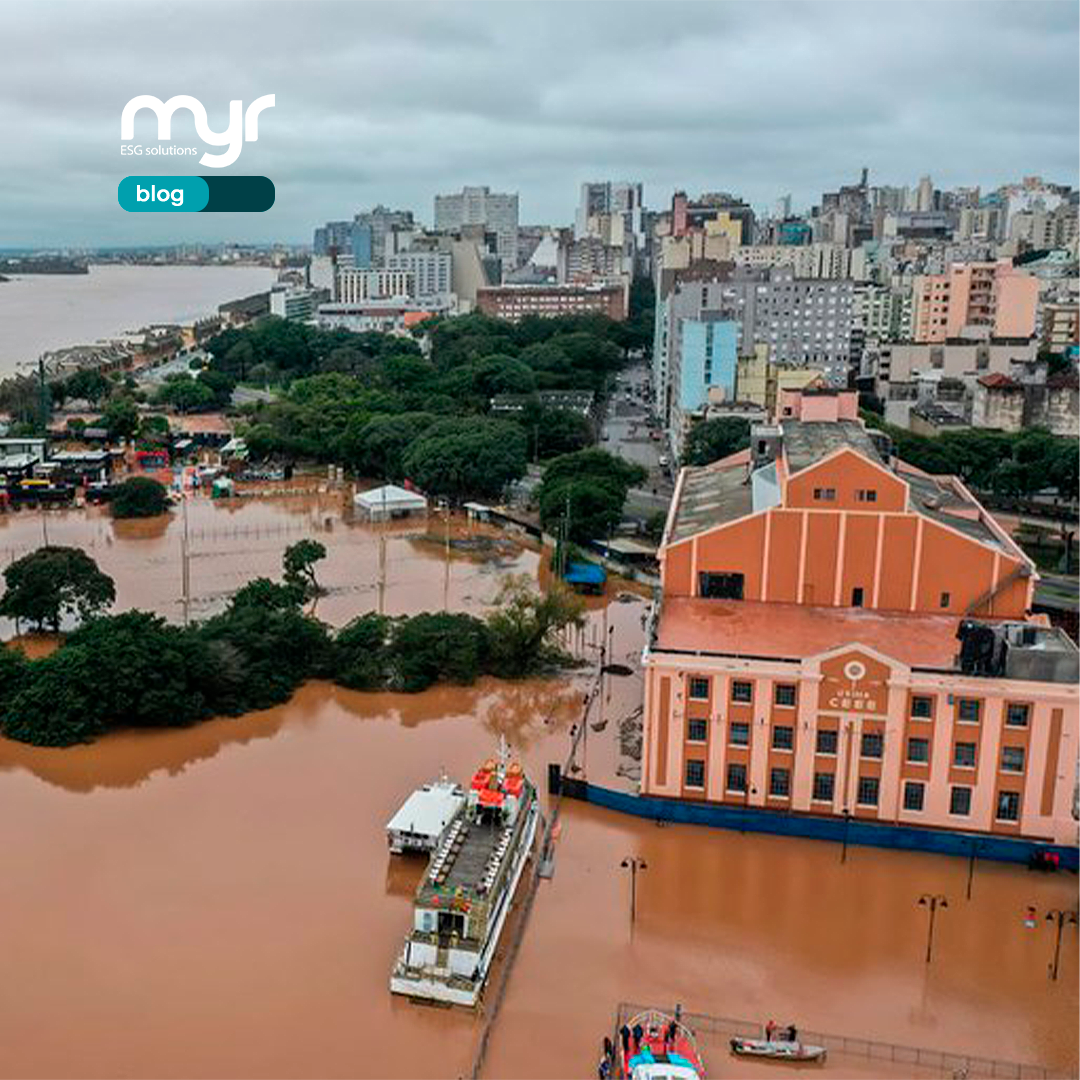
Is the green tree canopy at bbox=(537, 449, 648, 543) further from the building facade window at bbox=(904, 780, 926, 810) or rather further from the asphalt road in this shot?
the building facade window at bbox=(904, 780, 926, 810)

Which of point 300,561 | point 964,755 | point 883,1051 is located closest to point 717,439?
point 300,561

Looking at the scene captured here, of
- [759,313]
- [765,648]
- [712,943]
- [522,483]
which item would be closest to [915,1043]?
[712,943]

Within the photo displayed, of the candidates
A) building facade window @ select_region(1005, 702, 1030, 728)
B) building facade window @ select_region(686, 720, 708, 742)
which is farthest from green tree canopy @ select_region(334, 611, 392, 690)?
building facade window @ select_region(1005, 702, 1030, 728)

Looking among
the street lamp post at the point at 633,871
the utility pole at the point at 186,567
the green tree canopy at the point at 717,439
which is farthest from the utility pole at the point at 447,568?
the street lamp post at the point at 633,871

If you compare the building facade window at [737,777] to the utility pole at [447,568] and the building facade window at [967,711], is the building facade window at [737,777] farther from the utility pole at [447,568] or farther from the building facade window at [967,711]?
the utility pole at [447,568]

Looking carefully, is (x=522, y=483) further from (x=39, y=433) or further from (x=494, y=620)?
(x=39, y=433)

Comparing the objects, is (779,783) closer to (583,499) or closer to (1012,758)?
(1012,758)
